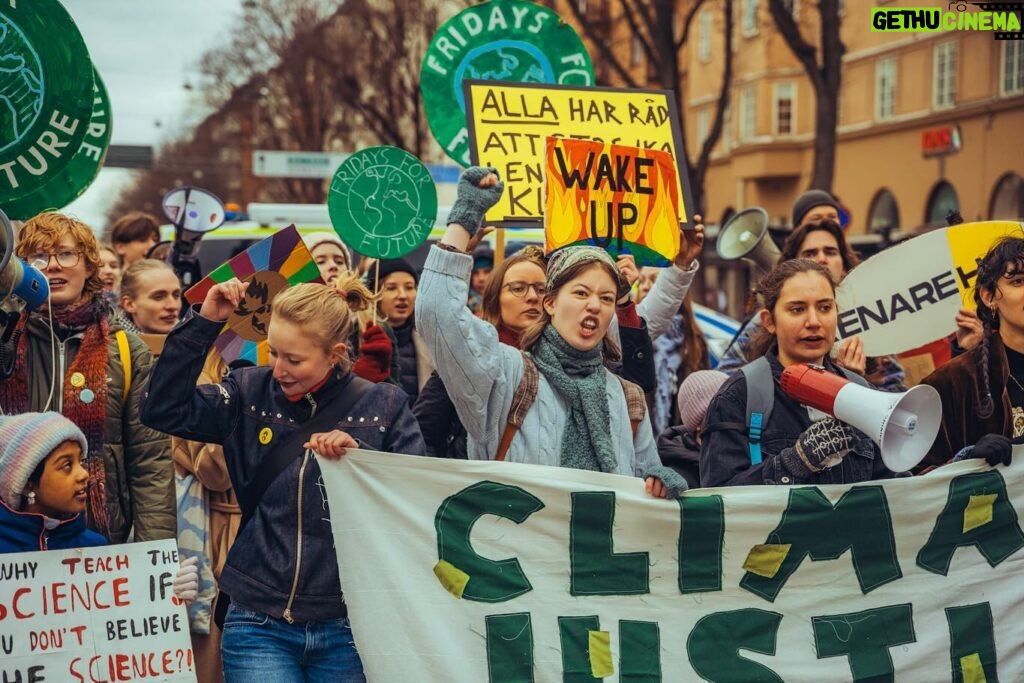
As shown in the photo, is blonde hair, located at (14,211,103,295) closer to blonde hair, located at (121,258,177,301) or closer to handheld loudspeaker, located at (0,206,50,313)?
handheld loudspeaker, located at (0,206,50,313)

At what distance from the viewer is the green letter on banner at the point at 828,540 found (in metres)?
3.87

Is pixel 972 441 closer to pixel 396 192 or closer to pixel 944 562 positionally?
pixel 944 562

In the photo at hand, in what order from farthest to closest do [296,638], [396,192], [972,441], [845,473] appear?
[396,192] → [972,441] → [845,473] → [296,638]

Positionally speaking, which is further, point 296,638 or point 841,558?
point 841,558

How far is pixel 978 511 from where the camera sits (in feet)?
13.3

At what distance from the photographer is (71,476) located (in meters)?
3.57

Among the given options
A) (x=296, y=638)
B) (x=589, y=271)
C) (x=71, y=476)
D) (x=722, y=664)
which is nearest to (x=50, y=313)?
(x=71, y=476)

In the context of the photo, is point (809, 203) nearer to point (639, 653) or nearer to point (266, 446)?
point (639, 653)

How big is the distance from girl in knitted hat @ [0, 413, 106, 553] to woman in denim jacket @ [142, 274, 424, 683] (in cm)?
28

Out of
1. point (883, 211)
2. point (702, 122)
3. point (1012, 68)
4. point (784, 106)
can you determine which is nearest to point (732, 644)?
point (1012, 68)

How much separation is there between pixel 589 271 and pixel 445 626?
1061mm

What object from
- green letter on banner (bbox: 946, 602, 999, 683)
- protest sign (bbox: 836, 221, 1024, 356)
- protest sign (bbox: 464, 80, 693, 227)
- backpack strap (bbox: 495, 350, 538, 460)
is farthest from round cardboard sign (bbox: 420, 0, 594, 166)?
green letter on banner (bbox: 946, 602, 999, 683)

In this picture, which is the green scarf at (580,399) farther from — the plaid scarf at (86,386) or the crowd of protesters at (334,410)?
the plaid scarf at (86,386)

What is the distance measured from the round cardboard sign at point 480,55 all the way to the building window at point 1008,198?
1927 cm
